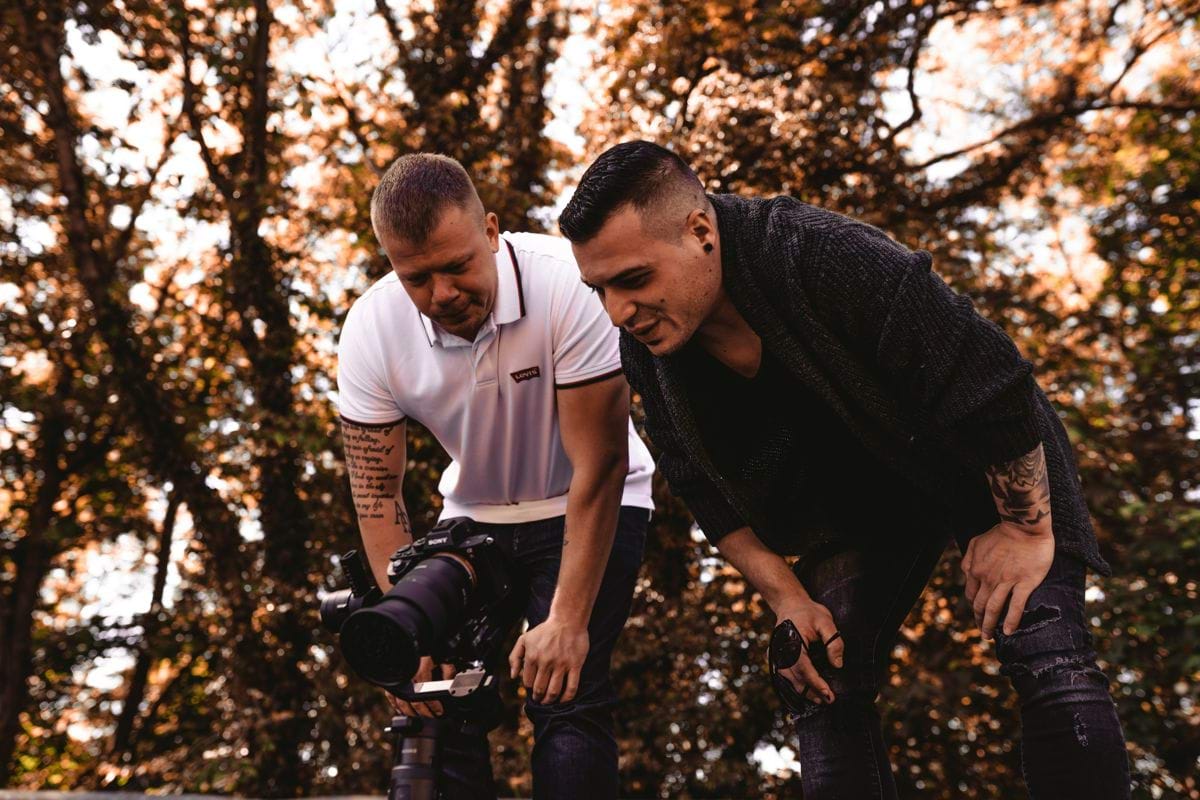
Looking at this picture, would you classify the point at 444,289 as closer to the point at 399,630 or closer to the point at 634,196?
the point at 634,196

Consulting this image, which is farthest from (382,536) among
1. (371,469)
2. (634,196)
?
(634,196)

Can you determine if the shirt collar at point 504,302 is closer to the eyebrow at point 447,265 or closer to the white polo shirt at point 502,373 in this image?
the white polo shirt at point 502,373

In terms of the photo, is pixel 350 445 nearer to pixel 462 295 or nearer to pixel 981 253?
pixel 462 295

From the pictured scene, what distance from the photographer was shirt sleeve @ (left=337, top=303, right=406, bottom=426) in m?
2.62

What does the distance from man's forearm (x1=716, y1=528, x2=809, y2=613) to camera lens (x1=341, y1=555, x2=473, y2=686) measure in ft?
2.22

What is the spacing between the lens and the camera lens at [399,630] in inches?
73.2

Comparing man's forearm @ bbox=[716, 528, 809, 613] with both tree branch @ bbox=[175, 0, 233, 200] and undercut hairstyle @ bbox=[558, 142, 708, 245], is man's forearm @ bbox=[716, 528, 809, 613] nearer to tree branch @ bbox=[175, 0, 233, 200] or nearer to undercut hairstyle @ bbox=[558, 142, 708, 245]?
undercut hairstyle @ bbox=[558, 142, 708, 245]

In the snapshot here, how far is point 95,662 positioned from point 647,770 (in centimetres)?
511

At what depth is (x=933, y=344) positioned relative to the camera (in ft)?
5.75

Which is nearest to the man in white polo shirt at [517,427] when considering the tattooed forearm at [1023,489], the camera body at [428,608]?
the camera body at [428,608]

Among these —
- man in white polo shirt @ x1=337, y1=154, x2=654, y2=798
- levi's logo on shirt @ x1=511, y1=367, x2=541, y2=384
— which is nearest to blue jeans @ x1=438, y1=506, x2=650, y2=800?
man in white polo shirt @ x1=337, y1=154, x2=654, y2=798

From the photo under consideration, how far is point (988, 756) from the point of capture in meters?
5.51

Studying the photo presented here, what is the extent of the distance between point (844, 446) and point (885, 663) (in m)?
0.48

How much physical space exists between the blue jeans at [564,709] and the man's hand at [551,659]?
0.31ft
